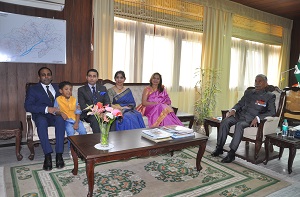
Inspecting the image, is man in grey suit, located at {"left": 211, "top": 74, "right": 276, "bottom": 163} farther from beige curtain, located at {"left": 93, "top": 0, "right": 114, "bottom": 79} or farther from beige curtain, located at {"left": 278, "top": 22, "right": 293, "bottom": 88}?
beige curtain, located at {"left": 278, "top": 22, "right": 293, "bottom": 88}

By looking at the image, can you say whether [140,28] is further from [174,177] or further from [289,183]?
[289,183]

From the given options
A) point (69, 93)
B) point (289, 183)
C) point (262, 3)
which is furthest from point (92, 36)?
point (262, 3)

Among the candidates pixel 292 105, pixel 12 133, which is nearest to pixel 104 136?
pixel 12 133

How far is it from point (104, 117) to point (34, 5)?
2392mm

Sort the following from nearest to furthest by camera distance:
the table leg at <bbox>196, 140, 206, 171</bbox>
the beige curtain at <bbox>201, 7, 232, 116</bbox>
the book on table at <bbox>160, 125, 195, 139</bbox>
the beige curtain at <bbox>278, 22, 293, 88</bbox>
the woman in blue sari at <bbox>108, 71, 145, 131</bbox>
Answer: the book on table at <bbox>160, 125, 195, 139</bbox> < the table leg at <bbox>196, 140, 206, 171</bbox> < the woman in blue sari at <bbox>108, 71, 145, 131</bbox> < the beige curtain at <bbox>201, 7, 232, 116</bbox> < the beige curtain at <bbox>278, 22, 293, 88</bbox>

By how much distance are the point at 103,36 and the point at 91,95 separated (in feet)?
4.46

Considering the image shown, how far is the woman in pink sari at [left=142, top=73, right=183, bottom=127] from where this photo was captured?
11.6 ft

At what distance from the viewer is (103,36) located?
4.14 meters

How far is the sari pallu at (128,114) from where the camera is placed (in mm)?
3291

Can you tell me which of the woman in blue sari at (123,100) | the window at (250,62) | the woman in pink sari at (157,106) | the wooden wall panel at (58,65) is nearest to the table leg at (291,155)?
the woman in pink sari at (157,106)

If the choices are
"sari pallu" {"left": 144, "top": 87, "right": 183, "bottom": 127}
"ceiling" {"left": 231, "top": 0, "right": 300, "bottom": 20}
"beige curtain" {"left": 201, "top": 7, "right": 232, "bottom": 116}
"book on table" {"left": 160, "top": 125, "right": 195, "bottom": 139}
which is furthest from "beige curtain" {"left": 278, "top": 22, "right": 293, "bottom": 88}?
"book on table" {"left": 160, "top": 125, "right": 195, "bottom": 139}

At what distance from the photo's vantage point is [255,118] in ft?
10.5

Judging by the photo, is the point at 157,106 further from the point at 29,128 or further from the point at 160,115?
the point at 29,128

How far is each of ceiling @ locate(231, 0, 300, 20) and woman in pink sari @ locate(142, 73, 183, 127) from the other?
10.9 feet
